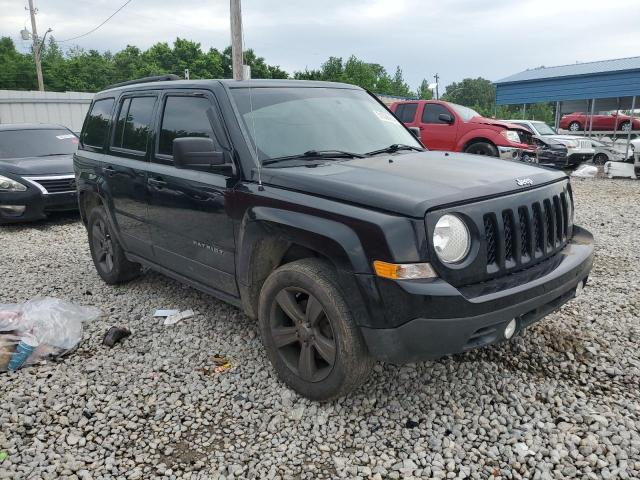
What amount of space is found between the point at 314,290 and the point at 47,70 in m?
60.0

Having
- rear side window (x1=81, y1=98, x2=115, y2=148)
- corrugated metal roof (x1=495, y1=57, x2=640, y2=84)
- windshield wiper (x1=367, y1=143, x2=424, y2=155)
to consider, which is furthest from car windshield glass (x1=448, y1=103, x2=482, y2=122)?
corrugated metal roof (x1=495, y1=57, x2=640, y2=84)

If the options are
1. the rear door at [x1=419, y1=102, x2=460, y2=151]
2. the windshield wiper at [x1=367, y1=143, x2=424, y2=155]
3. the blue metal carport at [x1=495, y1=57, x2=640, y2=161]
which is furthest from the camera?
the blue metal carport at [x1=495, y1=57, x2=640, y2=161]

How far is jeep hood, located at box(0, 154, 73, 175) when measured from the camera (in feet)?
26.9

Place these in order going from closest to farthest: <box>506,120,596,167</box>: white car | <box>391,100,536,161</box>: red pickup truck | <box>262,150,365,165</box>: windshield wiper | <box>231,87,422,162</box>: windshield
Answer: <box>262,150,365,165</box>: windshield wiper, <box>231,87,422,162</box>: windshield, <box>391,100,536,161</box>: red pickup truck, <box>506,120,596,167</box>: white car

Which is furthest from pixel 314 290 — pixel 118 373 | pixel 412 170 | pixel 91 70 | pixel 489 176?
pixel 91 70

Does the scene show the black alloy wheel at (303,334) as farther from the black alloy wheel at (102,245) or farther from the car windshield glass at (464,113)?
the car windshield glass at (464,113)

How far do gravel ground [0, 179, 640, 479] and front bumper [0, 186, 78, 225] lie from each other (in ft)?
15.5

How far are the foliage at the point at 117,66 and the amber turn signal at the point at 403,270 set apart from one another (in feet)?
156

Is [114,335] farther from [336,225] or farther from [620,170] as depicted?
[620,170]

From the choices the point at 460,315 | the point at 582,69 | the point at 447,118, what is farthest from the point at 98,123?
the point at 582,69

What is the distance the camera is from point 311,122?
3.64 meters

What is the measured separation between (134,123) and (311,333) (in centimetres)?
261

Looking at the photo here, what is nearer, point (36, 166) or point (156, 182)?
point (156, 182)

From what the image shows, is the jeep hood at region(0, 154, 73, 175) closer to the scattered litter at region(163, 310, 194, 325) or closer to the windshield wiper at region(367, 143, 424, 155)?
the scattered litter at region(163, 310, 194, 325)
